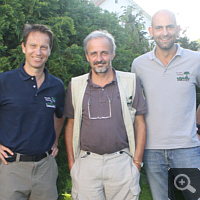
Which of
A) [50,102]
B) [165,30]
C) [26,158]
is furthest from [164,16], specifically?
[26,158]

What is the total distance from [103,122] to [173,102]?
2.82 feet

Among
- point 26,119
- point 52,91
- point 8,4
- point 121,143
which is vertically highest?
point 8,4

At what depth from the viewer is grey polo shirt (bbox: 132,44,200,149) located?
3.10 m

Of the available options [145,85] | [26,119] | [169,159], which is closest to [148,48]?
[145,85]

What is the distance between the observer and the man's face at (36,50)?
9.61 feet

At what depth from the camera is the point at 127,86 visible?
10.0ft

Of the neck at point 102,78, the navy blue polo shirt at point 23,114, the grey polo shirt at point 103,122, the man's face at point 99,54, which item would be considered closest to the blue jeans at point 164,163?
the grey polo shirt at point 103,122

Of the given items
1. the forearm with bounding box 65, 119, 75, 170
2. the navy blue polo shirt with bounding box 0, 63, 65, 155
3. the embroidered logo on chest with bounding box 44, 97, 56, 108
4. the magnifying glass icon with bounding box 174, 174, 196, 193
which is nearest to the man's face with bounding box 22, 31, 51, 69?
the navy blue polo shirt with bounding box 0, 63, 65, 155

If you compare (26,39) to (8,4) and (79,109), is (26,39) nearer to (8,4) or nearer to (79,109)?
(8,4)

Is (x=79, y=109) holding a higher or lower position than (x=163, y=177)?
higher

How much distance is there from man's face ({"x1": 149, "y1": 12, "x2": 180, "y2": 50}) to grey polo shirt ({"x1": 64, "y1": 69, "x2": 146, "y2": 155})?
741mm

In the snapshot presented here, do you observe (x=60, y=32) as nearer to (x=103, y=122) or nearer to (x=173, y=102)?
(x=103, y=122)

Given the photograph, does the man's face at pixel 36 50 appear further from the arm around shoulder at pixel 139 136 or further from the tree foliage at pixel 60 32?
the arm around shoulder at pixel 139 136

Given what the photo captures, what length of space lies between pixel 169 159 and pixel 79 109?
1.21 meters
